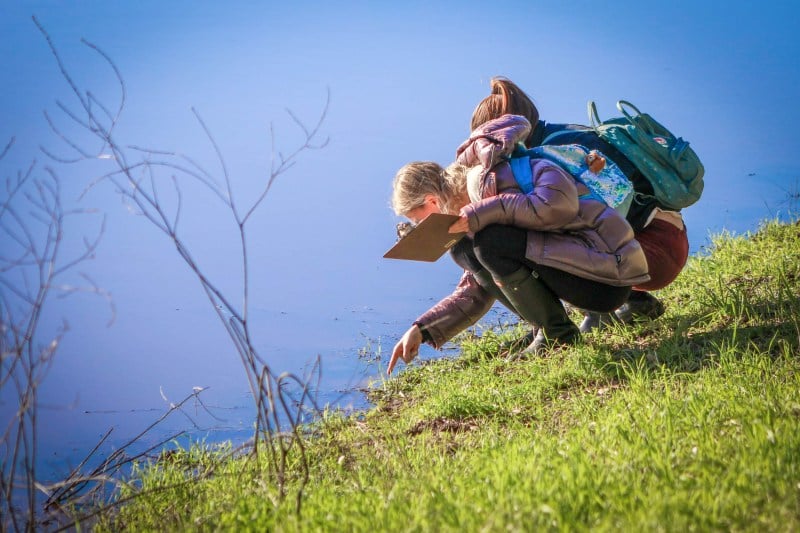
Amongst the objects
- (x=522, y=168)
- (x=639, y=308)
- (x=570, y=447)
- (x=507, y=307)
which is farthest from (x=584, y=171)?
(x=570, y=447)

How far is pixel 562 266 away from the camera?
3.86 metres

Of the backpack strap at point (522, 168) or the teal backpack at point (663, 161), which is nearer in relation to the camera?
the backpack strap at point (522, 168)

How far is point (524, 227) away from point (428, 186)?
462mm

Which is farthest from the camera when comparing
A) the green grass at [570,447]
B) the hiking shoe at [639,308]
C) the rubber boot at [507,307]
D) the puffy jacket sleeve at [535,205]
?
the hiking shoe at [639,308]

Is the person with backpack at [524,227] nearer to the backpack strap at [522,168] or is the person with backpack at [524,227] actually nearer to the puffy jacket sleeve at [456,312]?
the backpack strap at [522,168]

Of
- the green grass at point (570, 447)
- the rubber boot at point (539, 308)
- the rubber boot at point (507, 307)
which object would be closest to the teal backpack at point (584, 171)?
the rubber boot at point (539, 308)

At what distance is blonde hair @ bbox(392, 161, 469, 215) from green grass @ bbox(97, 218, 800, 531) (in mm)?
835

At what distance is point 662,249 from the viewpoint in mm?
4234

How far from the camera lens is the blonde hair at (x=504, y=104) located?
13.8ft

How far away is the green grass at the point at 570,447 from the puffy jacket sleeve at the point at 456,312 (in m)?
0.25

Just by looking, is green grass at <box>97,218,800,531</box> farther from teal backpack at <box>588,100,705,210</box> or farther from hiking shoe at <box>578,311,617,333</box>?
teal backpack at <box>588,100,705,210</box>

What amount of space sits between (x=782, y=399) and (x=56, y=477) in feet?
8.74

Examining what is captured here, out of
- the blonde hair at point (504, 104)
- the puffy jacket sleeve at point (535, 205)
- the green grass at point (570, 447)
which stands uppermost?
the blonde hair at point (504, 104)

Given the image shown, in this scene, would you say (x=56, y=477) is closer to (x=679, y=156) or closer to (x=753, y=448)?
(x=753, y=448)
